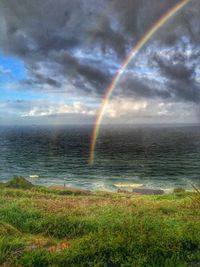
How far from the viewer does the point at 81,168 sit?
4168 inches

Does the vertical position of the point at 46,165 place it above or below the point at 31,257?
below

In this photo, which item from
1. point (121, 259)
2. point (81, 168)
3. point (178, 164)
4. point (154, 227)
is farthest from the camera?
point (178, 164)

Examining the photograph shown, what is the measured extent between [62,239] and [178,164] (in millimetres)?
111456

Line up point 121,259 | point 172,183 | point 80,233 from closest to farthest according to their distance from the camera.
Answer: point 121,259, point 80,233, point 172,183

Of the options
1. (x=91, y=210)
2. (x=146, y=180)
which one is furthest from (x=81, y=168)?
(x=91, y=210)

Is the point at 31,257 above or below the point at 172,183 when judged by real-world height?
above

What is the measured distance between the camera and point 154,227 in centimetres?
802

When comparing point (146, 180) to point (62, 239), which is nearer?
point (62, 239)

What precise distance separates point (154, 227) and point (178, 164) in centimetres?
11090

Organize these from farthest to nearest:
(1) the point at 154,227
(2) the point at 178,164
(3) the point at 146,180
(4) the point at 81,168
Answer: (2) the point at 178,164 < (4) the point at 81,168 < (3) the point at 146,180 < (1) the point at 154,227

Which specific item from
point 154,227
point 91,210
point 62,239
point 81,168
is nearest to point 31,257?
point 62,239

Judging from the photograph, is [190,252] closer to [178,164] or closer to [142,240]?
[142,240]

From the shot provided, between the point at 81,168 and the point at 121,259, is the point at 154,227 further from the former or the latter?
the point at 81,168

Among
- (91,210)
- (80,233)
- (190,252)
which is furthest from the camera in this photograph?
(91,210)
